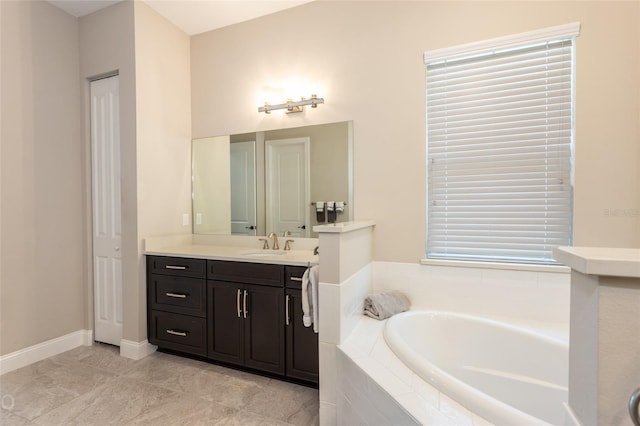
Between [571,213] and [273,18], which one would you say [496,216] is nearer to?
[571,213]

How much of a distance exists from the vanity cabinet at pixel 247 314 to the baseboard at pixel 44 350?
4.41 feet

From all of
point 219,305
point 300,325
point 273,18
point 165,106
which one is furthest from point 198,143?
point 300,325

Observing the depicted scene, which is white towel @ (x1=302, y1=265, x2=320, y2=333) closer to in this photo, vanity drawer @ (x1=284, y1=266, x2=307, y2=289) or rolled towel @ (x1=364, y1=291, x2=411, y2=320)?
vanity drawer @ (x1=284, y1=266, x2=307, y2=289)

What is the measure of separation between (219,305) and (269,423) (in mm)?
901

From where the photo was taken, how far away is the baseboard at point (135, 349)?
2525 mm

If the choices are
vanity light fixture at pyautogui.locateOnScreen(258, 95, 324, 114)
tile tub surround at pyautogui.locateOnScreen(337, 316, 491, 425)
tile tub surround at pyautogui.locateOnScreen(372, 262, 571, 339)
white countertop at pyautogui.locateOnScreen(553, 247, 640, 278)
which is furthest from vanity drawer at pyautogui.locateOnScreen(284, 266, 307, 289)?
white countertop at pyautogui.locateOnScreen(553, 247, 640, 278)

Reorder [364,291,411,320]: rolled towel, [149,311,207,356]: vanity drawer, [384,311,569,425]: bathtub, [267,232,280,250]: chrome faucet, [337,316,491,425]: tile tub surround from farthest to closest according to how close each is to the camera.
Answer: [267,232,280,250]: chrome faucet, [149,311,207,356]: vanity drawer, [364,291,411,320]: rolled towel, [384,311,569,425]: bathtub, [337,316,491,425]: tile tub surround

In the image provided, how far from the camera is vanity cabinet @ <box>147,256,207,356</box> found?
2418 mm

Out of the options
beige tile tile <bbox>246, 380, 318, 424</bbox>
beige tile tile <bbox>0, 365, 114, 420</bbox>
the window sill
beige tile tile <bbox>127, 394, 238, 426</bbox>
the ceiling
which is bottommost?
beige tile tile <bbox>246, 380, 318, 424</bbox>

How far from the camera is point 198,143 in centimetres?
307

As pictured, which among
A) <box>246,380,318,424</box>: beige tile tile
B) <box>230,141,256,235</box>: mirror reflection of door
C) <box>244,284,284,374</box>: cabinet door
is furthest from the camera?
<box>230,141,256,235</box>: mirror reflection of door

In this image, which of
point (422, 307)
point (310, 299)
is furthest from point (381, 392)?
point (422, 307)

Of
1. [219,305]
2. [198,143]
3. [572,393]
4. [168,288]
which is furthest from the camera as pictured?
[198,143]

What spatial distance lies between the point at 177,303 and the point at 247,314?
0.68 meters
